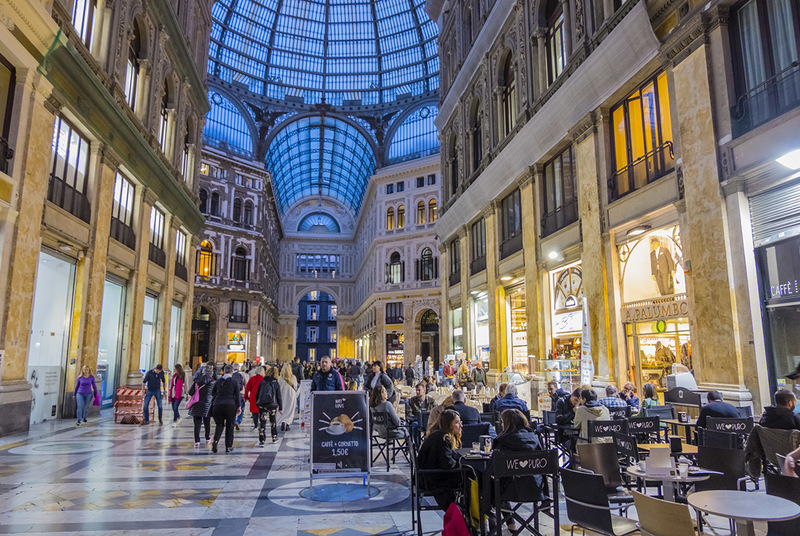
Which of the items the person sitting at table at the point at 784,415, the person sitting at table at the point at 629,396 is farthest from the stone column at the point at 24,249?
the person sitting at table at the point at 784,415

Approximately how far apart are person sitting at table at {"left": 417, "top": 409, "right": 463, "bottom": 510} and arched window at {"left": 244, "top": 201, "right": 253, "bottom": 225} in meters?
40.3

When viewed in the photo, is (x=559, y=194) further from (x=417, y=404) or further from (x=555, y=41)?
(x=417, y=404)

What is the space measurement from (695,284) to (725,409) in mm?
2804

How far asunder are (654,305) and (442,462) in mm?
7863

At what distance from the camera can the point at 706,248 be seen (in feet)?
29.0

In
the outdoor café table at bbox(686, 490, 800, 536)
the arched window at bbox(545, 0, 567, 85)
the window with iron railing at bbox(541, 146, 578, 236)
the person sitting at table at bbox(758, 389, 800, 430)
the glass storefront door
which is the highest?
the arched window at bbox(545, 0, 567, 85)

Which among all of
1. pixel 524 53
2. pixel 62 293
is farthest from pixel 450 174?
pixel 62 293

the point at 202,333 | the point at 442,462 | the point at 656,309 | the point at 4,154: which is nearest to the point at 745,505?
the point at 442,462

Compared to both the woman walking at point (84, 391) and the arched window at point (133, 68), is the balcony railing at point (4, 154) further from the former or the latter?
the arched window at point (133, 68)

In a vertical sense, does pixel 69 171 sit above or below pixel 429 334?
above

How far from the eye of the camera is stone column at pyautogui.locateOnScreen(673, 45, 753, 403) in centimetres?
838

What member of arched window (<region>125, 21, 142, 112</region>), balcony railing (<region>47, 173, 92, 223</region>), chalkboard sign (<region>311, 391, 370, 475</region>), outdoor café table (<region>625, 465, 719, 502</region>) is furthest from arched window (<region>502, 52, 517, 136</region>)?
outdoor café table (<region>625, 465, 719, 502</region>)

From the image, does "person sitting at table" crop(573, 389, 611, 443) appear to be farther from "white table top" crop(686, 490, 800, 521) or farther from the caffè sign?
the caffè sign

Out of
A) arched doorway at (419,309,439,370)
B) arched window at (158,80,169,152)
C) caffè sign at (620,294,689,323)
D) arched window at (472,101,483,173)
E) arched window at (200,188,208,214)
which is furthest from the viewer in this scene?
arched doorway at (419,309,439,370)
